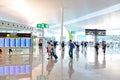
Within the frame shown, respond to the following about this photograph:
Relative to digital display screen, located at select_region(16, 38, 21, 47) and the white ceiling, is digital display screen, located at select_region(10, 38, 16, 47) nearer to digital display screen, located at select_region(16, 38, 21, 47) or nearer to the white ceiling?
digital display screen, located at select_region(16, 38, 21, 47)

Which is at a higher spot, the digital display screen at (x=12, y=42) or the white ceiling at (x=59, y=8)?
the white ceiling at (x=59, y=8)

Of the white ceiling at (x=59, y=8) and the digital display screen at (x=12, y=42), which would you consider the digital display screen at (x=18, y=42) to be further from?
the white ceiling at (x=59, y=8)

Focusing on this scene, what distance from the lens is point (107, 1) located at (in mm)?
17000

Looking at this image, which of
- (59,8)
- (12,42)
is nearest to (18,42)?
(12,42)

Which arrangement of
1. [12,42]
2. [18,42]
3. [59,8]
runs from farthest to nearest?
1. [59,8]
2. [18,42]
3. [12,42]

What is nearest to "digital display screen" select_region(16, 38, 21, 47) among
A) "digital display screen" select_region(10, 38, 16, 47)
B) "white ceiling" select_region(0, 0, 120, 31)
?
"digital display screen" select_region(10, 38, 16, 47)

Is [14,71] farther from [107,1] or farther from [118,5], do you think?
[118,5]

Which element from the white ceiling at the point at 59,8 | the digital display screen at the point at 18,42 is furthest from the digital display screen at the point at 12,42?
the white ceiling at the point at 59,8

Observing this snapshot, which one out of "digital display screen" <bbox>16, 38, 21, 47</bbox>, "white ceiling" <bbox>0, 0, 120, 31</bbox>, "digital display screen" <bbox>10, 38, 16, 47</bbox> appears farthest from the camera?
"white ceiling" <bbox>0, 0, 120, 31</bbox>

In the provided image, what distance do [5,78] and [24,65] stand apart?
73 centimetres

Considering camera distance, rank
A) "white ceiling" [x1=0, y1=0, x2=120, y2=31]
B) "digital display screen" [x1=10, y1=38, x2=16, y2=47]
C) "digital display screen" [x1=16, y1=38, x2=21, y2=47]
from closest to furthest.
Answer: "digital display screen" [x1=10, y1=38, x2=16, y2=47] < "digital display screen" [x1=16, y1=38, x2=21, y2=47] < "white ceiling" [x1=0, y1=0, x2=120, y2=31]

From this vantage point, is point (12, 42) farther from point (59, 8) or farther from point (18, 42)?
point (59, 8)

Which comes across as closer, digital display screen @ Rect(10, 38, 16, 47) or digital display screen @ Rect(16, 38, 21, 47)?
digital display screen @ Rect(10, 38, 16, 47)

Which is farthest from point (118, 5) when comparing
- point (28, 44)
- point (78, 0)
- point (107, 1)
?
point (28, 44)
